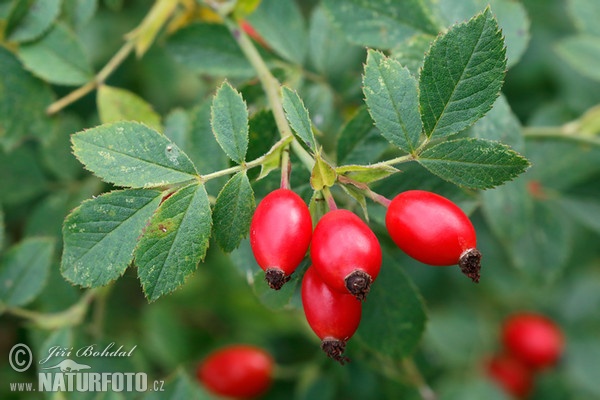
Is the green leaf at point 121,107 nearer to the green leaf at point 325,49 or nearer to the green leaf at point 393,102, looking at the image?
the green leaf at point 325,49

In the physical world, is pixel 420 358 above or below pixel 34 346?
below

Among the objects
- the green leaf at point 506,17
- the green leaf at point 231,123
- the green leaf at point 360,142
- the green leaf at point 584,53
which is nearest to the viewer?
the green leaf at point 231,123

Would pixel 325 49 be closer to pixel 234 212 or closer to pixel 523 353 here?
pixel 234 212

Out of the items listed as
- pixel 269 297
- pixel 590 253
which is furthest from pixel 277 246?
pixel 590 253

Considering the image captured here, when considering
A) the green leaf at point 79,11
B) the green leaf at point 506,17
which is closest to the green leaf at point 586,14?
the green leaf at point 506,17

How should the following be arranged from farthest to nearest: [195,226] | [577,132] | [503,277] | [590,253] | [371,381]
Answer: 1. [590,253]
2. [503,277]
3. [371,381]
4. [577,132]
5. [195,226]

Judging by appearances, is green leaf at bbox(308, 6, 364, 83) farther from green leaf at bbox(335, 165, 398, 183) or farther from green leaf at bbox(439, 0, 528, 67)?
green leaf at bbox(335, 165, 398, 183)

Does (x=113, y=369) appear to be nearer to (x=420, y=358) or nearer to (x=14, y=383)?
(x=14, y=383)

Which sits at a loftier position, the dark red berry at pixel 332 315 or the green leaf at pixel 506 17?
the green leaf at pixel 506 17
